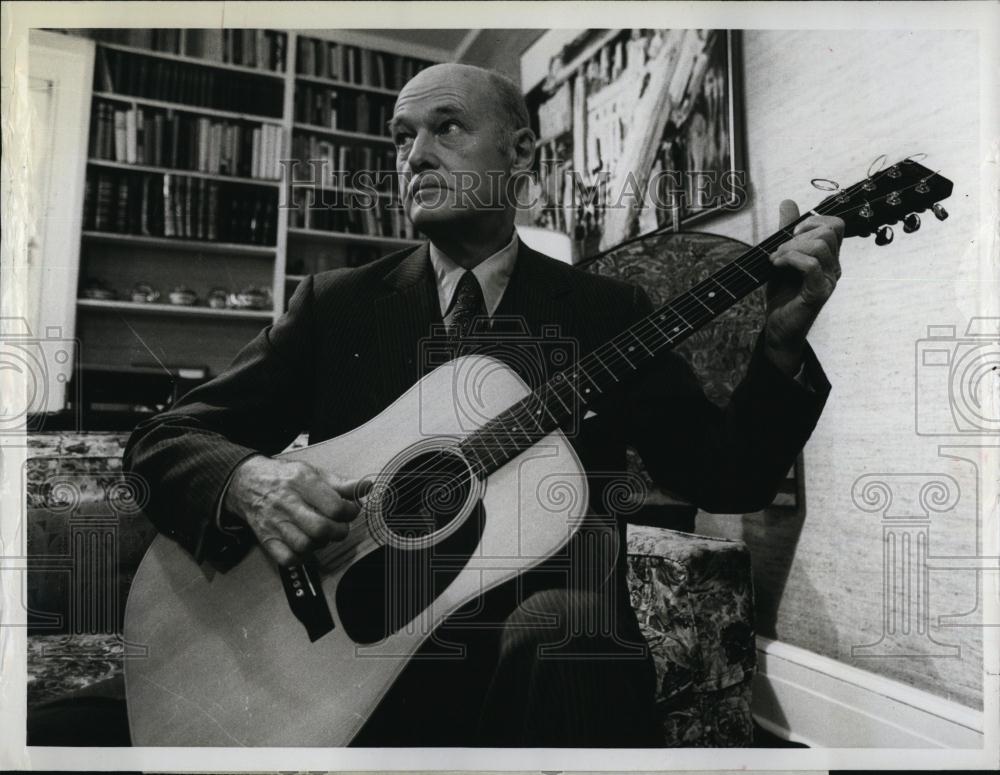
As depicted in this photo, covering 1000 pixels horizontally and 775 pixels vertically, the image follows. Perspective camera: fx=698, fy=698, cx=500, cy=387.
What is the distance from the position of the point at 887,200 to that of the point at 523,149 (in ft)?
1.93

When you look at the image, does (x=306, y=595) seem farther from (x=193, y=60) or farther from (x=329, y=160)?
(x=193, y=60)

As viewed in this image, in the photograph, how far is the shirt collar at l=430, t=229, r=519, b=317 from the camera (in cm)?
116

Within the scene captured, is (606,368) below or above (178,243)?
below

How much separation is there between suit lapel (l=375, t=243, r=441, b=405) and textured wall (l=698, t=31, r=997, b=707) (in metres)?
0.49

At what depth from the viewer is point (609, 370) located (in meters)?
1.08

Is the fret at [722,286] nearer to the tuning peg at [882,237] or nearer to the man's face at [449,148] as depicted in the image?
the tuning peg at [882,237]

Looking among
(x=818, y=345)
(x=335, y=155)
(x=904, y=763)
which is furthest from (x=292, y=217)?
(x=904, y=763)

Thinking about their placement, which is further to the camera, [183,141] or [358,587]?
[183,141]

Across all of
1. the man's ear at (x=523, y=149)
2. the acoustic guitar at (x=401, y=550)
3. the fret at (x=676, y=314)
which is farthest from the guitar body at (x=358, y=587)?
the man's ear at (x=523, y=149)

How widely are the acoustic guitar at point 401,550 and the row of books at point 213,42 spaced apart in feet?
2.21

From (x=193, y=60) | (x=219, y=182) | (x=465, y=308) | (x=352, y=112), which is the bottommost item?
(x=465, y=308)

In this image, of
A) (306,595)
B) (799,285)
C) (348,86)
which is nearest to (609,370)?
(799,285)

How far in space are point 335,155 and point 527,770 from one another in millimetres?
1100

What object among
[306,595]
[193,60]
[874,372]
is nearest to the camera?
[306,595]
